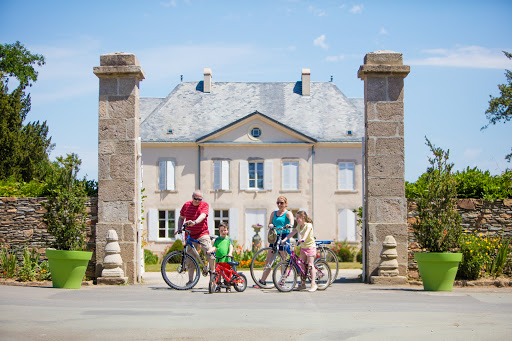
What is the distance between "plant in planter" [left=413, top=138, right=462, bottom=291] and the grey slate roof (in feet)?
77.6

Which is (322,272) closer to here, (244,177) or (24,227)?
(24,227)

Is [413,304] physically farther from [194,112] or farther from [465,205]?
[194,112]

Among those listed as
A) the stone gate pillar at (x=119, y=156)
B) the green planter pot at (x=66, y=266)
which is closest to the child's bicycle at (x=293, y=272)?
the stone gate pillar at (x=119, y=156)

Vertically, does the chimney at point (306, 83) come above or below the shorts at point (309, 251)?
above

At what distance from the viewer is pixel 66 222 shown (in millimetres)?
11383

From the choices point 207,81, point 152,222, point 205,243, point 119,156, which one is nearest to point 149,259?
point 152,222

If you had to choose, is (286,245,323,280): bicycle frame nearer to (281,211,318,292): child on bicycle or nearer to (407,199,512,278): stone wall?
(281,211,318,292): child on bicycle

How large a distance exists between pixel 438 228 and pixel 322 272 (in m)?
2.05

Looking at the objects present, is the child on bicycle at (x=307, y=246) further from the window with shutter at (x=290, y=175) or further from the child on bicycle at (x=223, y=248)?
the window with shutter at (x=290, y=175)

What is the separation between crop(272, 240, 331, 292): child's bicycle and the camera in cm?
1087

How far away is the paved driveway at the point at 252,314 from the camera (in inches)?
258

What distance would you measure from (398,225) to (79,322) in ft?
21.3

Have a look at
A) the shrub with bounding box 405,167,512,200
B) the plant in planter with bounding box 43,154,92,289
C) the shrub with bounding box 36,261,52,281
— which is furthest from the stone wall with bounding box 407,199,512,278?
the shrub with bounding box 36,261,52,281

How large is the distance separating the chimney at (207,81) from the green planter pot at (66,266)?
28675 millimetres
